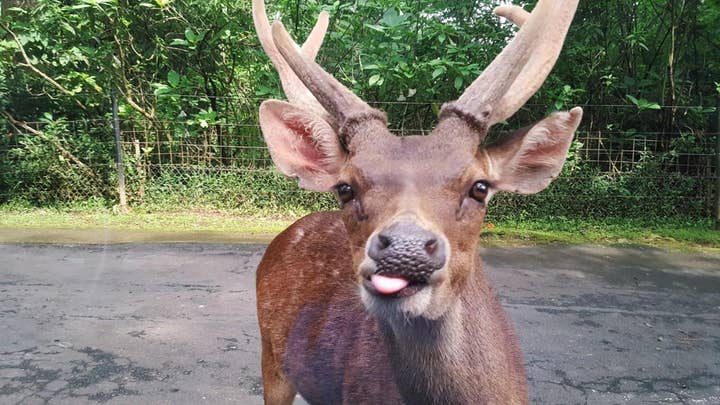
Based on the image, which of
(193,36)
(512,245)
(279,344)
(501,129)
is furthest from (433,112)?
(279,344)

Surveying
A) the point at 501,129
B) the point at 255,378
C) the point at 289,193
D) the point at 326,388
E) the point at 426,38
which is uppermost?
the point at 426,38

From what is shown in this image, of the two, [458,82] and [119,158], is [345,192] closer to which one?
[458,82]

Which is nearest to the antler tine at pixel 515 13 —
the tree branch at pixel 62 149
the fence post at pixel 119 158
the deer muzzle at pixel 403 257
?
the deer muzzle at pixel 403 257

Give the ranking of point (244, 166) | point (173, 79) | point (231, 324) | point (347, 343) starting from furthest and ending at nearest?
point (244, 166), point (173, 79), point (231, 324), point (347, 343)

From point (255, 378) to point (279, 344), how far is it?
3.76 ft

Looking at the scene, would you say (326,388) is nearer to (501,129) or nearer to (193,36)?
(501,129)

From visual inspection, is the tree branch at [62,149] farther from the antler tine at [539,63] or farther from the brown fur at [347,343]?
the antler tine at [539,63]

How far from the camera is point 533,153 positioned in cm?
217

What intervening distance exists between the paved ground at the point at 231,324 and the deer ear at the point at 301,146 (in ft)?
6.66

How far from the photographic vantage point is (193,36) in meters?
8.60

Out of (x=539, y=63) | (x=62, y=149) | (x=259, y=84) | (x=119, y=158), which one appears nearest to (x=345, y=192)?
(x=539, y=63)

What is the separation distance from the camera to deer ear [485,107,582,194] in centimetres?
210

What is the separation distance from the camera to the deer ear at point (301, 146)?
225cm

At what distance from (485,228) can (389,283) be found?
6692 millimetres
